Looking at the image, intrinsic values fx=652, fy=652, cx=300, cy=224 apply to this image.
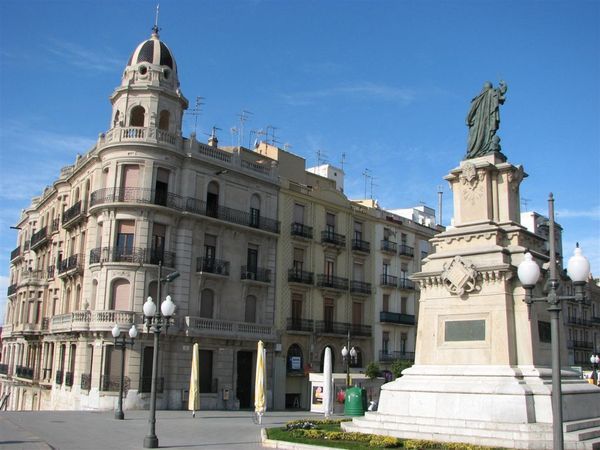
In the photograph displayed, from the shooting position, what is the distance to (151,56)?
124 feet

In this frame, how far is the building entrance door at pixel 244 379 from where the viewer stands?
38.3 meters

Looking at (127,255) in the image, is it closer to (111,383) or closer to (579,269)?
(111,383)

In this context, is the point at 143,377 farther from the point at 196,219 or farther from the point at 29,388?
the point at 29,388

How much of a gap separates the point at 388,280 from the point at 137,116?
73.5ft

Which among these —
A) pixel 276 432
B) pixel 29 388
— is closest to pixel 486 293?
pixel 276 432

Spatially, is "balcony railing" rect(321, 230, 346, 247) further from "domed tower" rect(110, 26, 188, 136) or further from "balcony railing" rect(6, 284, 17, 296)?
"balcony railing" rect(6, 284, 17, 296)

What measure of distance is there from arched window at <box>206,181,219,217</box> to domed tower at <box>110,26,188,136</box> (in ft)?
12.3

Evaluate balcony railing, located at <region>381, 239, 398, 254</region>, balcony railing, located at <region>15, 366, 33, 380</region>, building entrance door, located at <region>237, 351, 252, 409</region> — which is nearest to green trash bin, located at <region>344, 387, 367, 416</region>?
building entrance door, located at <region>237, 351, 252, 409</region>

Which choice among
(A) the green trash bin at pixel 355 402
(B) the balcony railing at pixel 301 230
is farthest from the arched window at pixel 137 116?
(A) the green trash bin at pixel 355 402

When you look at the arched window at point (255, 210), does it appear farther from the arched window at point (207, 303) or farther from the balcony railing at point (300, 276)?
the arched window at point (207, 303)

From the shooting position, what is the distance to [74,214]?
40.1 meters

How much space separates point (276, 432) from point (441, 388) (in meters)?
5.09

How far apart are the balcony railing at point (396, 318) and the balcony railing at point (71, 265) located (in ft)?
71.2

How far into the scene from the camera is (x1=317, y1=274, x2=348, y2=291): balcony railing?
43719 millimetres
